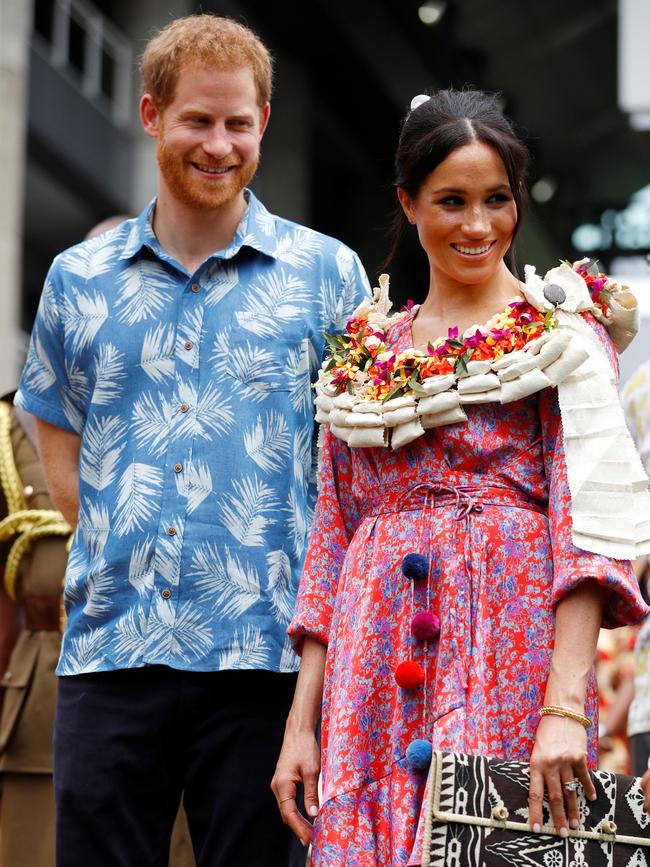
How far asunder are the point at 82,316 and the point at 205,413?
1.47ft

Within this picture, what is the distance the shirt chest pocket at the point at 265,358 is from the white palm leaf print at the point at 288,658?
2.02ft

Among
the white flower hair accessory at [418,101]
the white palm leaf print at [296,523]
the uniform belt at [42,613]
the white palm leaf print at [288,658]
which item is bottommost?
the white palm leaf print at [288,658]

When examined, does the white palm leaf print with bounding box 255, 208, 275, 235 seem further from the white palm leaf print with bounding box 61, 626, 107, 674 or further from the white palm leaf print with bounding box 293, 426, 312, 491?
the white palm leaf print with bounding box 61, 626, 107, 674

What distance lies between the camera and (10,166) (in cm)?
1538

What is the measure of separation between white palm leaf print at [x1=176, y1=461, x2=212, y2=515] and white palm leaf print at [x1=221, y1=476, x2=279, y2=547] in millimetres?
56

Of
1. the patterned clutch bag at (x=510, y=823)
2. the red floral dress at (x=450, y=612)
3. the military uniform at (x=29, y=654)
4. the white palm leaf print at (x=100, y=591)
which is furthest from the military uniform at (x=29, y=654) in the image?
the patterned clutch bag at (x=510, y=823)

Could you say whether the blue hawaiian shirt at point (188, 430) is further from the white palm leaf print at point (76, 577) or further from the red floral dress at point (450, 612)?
the red floral dress at point (450, 612)

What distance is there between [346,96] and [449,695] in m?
16.7

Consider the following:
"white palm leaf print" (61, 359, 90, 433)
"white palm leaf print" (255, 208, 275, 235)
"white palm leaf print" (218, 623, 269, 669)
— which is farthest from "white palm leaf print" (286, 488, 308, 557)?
"white palm leaf print" (255, 208, 275, 235)

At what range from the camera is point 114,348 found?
4340 mm

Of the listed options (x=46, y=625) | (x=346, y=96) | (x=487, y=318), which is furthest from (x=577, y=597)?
(x=346, y=96)

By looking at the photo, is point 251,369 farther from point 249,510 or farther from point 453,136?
point 453,136

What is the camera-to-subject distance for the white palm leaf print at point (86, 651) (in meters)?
4.15

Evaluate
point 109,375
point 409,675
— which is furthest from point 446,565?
point 109,375
